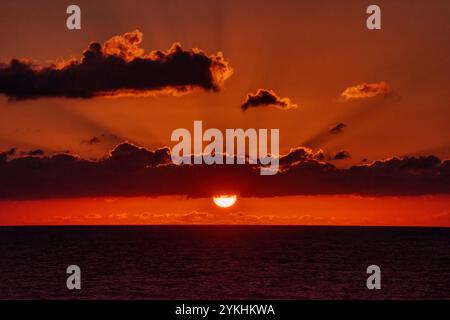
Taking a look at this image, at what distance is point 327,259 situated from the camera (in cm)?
10719

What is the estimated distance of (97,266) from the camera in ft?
316

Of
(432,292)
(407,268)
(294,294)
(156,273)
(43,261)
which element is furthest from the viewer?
(43,261)

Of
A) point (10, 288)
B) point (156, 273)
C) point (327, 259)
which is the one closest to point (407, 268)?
point (327, 259)

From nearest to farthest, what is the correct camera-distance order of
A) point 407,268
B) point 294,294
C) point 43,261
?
point 294,294 → point 407,268 → point 43,261

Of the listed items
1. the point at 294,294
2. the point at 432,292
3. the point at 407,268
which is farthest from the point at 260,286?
the point at 407,268
